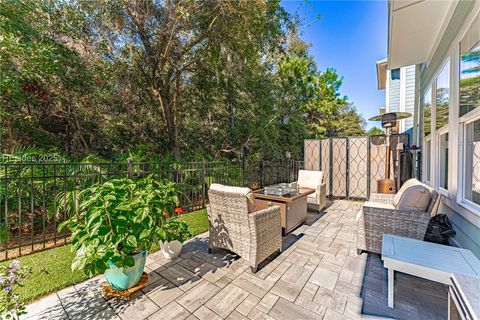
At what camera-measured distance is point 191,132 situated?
22.3 feet

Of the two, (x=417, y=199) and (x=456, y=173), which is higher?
(x=456, y=173)

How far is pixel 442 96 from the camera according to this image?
3307mm

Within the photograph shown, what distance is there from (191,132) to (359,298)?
5991mm

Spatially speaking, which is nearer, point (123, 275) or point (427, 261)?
point (427, 261)

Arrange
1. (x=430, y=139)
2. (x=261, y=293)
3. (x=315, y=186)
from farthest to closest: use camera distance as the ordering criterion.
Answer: (x=315, y=186), (x=430, y=139), (x=261, y=293)

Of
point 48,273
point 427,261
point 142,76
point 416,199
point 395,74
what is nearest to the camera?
point 427,261

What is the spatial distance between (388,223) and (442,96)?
2.37m

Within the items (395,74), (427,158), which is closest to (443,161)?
(427,158)

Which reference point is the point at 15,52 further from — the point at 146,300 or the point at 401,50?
the point at 401,50

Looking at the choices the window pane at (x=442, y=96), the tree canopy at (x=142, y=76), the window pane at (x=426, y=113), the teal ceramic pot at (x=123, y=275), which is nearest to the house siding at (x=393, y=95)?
the window pane at (x=426, y=113)

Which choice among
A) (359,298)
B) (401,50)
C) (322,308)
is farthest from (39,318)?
(401,50)

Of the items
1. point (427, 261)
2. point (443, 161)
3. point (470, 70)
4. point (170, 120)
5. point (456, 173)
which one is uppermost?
point (170, 120)

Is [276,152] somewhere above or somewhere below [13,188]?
above

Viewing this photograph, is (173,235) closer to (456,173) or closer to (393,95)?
(456,173)
